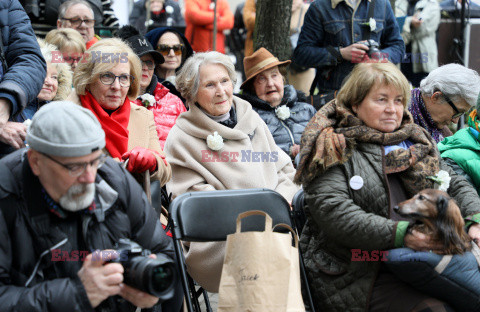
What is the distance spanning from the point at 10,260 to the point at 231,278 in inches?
39.8

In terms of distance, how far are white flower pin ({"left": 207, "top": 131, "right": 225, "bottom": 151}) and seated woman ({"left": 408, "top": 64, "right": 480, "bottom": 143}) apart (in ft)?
5.52

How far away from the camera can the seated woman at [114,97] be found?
14.3ft

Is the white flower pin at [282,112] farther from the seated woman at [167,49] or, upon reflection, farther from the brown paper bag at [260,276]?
the brown paper bag at [260,276]

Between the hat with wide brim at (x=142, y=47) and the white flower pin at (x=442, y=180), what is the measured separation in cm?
311

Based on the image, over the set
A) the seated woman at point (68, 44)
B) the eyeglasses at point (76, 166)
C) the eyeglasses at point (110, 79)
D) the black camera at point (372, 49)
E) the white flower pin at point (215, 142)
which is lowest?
the black camera at point (372, 49)

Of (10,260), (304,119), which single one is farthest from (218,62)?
(10,260)

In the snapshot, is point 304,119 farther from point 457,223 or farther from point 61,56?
point 457,223

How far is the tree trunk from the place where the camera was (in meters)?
6.86

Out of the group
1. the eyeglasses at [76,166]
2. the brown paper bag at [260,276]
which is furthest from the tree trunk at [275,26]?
the eyeglasses at [76,166]

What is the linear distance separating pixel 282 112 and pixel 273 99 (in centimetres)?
16

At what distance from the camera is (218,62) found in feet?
15.4

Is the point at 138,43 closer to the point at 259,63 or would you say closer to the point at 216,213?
the point at 259,63

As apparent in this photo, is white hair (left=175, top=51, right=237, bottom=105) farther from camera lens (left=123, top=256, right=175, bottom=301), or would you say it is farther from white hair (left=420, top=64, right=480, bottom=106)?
camera lens (left=123, top=256, right=175, bottom=301)

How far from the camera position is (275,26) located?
6.89 meters
